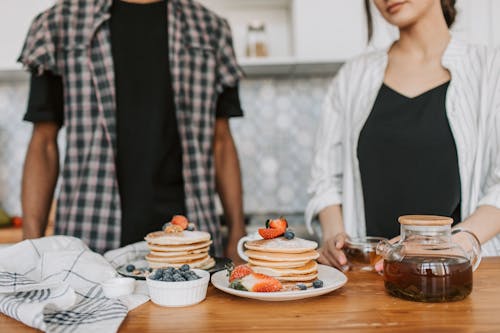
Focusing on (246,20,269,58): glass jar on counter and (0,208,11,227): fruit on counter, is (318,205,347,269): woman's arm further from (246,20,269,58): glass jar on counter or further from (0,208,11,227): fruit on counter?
(0,208,11,227): fruit on counter

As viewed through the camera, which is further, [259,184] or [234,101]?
[259,184]

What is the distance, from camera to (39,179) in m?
1.61

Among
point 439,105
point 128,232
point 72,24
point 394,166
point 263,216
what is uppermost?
point 72,24

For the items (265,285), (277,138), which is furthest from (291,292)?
(277,138)

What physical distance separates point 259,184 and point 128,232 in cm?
137

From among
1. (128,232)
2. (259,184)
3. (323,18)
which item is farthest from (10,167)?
(323,18)

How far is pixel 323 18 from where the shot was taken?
248cm

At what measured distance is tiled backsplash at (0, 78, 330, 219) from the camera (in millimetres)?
2838

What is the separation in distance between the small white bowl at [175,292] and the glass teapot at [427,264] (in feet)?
0.99

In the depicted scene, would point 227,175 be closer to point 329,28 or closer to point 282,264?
point 282,264

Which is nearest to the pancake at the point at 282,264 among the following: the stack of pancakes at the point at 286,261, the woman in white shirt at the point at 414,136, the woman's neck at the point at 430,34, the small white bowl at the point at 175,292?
the stack of pancakes at the point at 286,261

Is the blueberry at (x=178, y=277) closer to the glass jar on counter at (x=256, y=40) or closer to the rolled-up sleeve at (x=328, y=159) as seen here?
the rolled-up sleeve at (x=328, y=159)

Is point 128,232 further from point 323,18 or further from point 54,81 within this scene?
point 323,18

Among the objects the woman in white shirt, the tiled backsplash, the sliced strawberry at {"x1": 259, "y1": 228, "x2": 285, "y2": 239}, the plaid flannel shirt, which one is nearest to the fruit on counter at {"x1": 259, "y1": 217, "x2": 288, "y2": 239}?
the sliced strawberry at {"x1": 259, "y1": 228, "x2": 285, "y2": 239}
